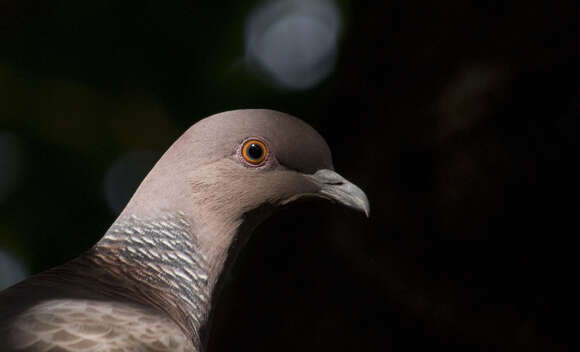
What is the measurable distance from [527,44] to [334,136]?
41.5 inches

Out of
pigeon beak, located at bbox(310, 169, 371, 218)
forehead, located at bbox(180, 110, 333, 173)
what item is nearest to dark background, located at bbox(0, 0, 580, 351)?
pigeon beak, located at bbox(310, 169, 371, 218)

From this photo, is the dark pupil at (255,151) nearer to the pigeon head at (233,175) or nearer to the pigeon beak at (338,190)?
the pigeon head at (233,175)

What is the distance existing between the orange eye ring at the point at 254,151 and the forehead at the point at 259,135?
0.03m

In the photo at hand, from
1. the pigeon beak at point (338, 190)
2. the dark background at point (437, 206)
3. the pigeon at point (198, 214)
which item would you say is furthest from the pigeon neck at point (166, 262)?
the dark background at point (437, 206)

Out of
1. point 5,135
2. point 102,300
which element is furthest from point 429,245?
point 5,135

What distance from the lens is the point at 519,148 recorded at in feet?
12.5

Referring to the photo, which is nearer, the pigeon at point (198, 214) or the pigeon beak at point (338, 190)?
the pigeon at point (198, 214)

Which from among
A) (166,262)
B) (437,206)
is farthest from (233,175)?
(437,206)

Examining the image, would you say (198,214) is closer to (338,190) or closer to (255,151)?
(255,151)

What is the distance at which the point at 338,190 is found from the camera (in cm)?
303

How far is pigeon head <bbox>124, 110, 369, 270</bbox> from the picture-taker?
2.87m

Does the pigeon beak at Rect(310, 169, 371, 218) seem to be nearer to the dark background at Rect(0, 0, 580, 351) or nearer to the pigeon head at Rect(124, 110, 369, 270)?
the pigeon head at Rect(124, 110, 369, 270)

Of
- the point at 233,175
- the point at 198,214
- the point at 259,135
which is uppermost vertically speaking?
the point at 259,135

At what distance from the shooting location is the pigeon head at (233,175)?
9.42 ft
